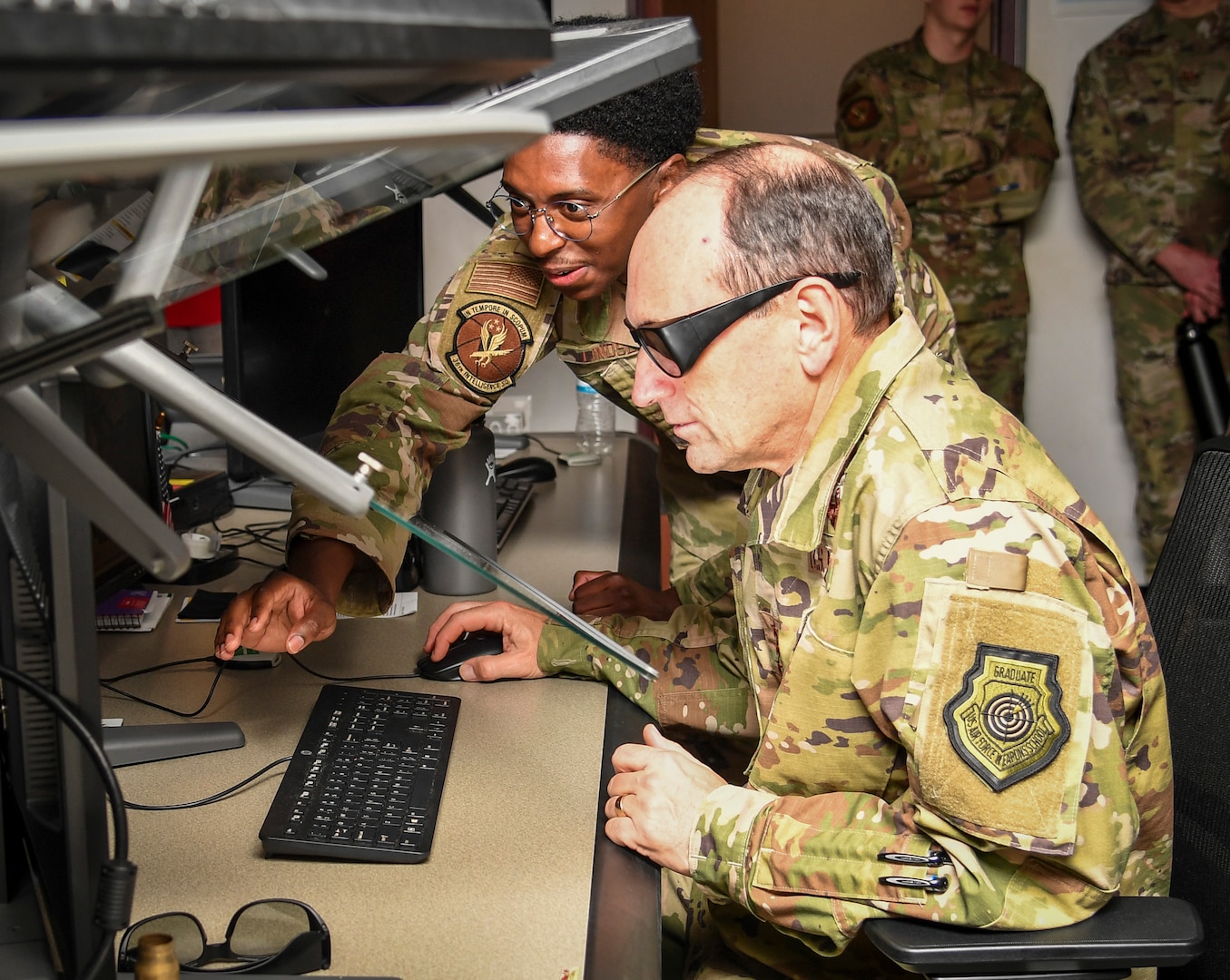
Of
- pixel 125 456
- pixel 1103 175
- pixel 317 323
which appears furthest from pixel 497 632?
pixel 1103 175

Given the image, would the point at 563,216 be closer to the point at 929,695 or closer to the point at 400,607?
the point at 400,607

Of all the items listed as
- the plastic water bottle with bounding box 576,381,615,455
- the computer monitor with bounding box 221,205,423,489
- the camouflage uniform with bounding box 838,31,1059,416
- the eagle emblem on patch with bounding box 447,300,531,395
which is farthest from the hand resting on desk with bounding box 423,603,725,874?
the camouflage uniform with bounding box 838,31,1059,416

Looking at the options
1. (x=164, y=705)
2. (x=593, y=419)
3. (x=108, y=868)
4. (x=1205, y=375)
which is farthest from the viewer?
(x=1205, y=375)

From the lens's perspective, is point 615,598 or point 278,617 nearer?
point 278,617

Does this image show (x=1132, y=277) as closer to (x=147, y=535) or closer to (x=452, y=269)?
(x=452, y=269)

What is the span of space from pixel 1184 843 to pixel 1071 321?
9.81 feet

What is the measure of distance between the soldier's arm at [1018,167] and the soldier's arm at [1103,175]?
4.3 inches

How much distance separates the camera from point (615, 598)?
1.49 metres

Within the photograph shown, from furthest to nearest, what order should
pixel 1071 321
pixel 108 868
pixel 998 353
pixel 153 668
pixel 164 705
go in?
pixel 1071 321, pixel 998 353, pixel 153 668, pixel 164 705, pixel 108 868

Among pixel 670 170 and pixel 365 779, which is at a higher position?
pixel 670 170

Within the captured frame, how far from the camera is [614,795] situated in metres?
0.98

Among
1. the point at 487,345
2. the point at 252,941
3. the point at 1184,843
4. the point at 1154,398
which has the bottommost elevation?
the point at 1154,398

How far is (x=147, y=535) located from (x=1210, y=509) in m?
0.87

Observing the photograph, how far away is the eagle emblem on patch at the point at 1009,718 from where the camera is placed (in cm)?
82
